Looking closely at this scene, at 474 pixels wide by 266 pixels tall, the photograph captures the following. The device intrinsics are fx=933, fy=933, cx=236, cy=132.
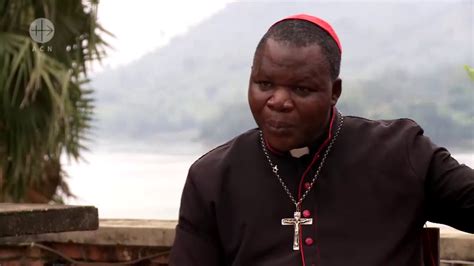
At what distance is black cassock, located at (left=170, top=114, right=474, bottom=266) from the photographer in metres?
2.20

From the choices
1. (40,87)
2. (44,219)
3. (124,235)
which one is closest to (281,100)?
(44,219)

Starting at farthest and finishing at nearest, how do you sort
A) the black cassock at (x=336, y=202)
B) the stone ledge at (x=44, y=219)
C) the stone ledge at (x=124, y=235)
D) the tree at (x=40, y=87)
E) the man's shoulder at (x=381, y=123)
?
1. the tree at (x=40, y=87)
2. the stone ledge at (x=124, y=235)
3. the stone ledge at (x=44, y=219)
4. the man's shoulder at (x=381, y=123)
5. the black cassock at (x=336, y=202)

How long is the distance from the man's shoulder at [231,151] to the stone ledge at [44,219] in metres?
1.35

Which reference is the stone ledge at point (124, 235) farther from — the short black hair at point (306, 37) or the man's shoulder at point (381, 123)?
the short black hair at point (306, 37)

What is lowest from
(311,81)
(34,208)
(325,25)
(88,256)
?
(88,256)

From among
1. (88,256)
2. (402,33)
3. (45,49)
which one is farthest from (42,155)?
(402,33)

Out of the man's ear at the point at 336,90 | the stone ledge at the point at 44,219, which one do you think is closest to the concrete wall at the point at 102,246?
the stone ledge at the point at 44,219

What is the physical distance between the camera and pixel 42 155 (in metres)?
11.3

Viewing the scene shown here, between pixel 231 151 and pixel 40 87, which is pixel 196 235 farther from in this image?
pixel 40 87

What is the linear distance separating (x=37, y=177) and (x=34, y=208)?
26.6 feet

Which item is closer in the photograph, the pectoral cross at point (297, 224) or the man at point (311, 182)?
the man at point (311, 182)

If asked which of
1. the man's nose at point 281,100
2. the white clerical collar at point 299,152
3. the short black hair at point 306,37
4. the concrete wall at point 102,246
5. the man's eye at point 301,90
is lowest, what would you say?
the concrete wall at point 102,246

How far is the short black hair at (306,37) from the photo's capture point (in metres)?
2.12

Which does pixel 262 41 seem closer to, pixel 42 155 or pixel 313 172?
pixel 313 172
